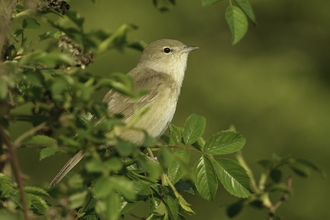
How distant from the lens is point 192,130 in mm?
2938

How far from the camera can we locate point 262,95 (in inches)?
293

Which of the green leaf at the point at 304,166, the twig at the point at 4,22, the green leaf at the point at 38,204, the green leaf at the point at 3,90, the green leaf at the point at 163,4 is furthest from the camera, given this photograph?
the green leaf at the point at 163,4

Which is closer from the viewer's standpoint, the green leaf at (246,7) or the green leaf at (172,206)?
the green leaf at (246,7)

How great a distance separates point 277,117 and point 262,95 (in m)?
0.31

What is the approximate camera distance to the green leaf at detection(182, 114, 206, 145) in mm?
2908

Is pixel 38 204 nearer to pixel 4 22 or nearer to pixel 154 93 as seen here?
pixel 4 22

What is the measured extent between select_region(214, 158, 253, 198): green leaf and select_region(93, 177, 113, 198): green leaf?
0.98 meters

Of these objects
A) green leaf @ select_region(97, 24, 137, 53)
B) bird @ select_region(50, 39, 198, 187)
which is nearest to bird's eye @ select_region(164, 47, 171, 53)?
bird @ select_region(50, 39, 198, 187)

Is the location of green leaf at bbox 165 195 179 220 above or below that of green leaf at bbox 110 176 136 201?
below

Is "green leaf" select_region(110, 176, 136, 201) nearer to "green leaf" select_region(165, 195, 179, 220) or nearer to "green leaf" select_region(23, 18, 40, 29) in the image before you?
"green leaf" select_region(165, 195, 179, 220)

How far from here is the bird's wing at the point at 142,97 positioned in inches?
170

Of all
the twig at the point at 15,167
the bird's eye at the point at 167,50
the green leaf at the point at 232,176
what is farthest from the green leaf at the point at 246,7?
the bird's eye at the point at 167,50

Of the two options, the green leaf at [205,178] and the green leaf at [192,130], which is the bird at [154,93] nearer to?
the green leaf at [192,130]

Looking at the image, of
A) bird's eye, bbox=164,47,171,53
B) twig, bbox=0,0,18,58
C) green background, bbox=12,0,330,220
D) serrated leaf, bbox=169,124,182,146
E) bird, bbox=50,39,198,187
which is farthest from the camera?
green background, bbox=12,0,330,220
